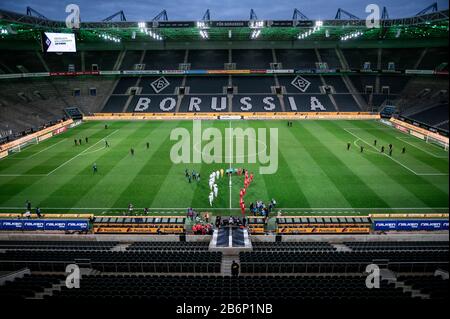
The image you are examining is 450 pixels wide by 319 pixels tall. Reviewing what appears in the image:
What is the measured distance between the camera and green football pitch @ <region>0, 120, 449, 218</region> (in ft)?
81.3

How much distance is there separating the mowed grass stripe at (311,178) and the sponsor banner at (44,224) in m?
14.6

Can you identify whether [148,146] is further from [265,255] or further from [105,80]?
[105,80]

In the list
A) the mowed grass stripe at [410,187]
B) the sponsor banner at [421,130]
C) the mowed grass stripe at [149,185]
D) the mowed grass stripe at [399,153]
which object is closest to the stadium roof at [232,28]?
the sponsor banner at [421,130]

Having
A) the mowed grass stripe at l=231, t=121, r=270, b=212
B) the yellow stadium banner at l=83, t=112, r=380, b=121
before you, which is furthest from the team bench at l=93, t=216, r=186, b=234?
the yellow stadium banner at l=83, t=112, r=380, b=121

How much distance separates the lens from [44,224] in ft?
70.4

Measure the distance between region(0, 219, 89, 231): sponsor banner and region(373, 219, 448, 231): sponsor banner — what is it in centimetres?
1928

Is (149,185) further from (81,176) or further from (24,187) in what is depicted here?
(24,187)

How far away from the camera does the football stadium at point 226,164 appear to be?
13.1 meters

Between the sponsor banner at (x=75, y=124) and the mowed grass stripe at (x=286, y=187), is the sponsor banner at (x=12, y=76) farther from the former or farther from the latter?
the mowed grass stripe at (x=286, y=187)

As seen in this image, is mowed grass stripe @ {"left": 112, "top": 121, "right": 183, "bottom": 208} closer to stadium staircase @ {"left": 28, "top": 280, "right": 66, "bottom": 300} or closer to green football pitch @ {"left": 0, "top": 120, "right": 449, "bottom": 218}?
green football pitch @ {"left": 0, "top": 120, "right": 449, "bottom": 218}

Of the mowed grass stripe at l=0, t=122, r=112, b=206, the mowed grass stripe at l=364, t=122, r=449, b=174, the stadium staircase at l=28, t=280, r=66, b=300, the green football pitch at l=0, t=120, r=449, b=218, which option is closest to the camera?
the stadium staircase at l=28, t=280, r=66, b=300

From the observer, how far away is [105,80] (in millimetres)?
72812

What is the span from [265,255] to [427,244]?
997cm

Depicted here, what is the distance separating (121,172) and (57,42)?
→ 112 feet
